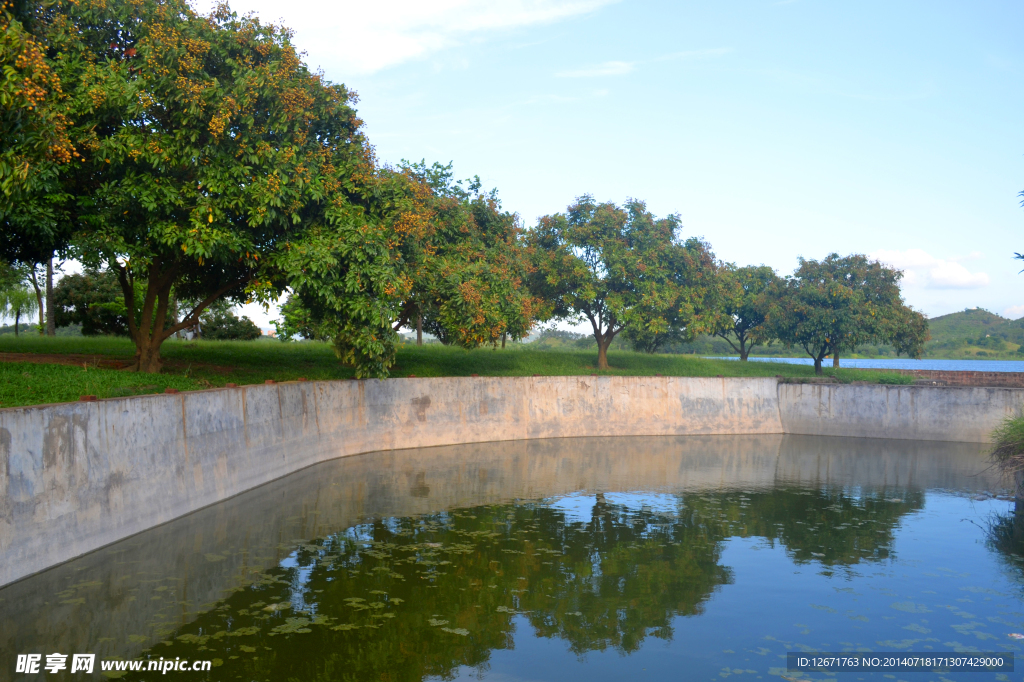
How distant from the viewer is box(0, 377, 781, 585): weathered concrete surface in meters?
10.5

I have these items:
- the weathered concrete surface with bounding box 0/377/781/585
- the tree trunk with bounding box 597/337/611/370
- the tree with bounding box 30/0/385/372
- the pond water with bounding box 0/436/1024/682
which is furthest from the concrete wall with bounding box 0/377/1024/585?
the tree trunk with bounding box 597/337/611/370

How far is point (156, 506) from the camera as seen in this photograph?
13.4 meters

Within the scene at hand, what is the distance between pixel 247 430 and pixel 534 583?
9432 mm

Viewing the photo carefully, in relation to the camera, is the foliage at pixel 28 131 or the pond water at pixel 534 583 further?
the foliage at pixel 28 131

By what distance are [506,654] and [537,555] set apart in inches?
164

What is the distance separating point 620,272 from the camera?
120 feet

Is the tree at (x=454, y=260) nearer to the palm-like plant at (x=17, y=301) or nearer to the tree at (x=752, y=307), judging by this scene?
the tree at (x=752, y=307)

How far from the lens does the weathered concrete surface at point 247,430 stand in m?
10.5

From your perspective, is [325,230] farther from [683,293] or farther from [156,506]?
[683,293]

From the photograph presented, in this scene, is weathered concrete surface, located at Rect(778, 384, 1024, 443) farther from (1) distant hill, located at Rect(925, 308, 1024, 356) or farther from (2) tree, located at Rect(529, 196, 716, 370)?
(1) distant hill, located at Rect(925, 308, 1024, 356)

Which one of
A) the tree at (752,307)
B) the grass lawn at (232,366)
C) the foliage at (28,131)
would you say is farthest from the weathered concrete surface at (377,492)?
the tree at (752,307)

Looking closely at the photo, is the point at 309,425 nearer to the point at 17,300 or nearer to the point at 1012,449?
the point at 1012,449

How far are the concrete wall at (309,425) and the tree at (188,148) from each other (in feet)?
13.7

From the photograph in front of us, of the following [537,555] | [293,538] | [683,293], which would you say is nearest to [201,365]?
[293,538]
